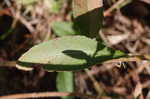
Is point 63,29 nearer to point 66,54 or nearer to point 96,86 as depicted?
point 96,86

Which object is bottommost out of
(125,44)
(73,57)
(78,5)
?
(125,44)

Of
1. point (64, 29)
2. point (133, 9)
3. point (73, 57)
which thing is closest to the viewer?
point (73, 57)

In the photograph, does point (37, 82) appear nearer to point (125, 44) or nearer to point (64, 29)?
point (64, 29)

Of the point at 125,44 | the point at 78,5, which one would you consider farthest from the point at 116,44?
the point at 78,5

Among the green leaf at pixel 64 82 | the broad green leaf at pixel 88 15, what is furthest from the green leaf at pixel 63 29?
the broad green leaf at pixel 88 15

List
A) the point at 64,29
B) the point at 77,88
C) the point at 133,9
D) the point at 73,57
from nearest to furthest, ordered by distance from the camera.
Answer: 1. the point at 73,57
2. the point at 64,29
3. the point at 77,88
4. the point at 133,9

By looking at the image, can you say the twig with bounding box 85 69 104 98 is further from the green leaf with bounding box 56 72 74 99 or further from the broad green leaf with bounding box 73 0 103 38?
the broad green leaf with bounding box 73 0 103 38

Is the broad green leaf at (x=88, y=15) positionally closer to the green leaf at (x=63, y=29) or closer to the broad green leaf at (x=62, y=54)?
the broad green leaf at (x=62, y=54)
